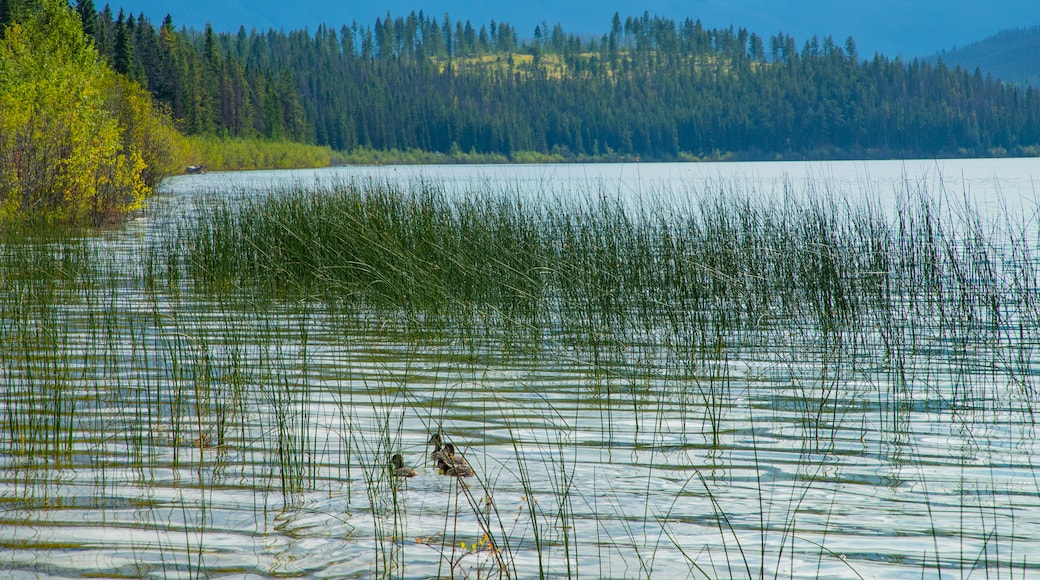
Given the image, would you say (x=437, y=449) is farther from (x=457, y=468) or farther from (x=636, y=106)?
(x=636, y=106)

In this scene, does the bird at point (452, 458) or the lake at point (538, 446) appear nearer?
the lake at point (538, 446)

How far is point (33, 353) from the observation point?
4.89 m

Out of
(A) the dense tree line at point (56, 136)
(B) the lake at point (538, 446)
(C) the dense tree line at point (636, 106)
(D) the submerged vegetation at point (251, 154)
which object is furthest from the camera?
(C) the dense tree line at point (636, 106)

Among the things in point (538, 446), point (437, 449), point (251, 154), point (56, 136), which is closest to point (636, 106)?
point (251, 154)

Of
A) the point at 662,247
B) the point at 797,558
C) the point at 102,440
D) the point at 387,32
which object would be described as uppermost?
the point at 387,32

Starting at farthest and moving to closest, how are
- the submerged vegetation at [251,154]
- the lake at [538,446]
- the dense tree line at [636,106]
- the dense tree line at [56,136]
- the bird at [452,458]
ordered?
the dense tree line at [636,106] < the submerged vegetation at [251,154] < the dense tree line at [56,136] < the bird at [452,458] < the lake at [538,446]

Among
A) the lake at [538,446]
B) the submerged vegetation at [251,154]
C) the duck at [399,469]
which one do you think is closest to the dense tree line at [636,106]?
the submerged vegetation at [251,154]

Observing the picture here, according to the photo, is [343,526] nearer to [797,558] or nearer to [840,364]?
[797,558]

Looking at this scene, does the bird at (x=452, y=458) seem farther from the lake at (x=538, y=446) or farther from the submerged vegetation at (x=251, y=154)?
the submerged vegetation at (x=251, y=154)

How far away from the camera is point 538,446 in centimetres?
347

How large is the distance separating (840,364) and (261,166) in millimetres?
50840

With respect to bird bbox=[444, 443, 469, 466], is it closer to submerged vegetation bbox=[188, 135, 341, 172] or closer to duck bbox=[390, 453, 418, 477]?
duck bbox=[390, 453, 418, 477]

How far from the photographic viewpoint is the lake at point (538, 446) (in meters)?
2.53

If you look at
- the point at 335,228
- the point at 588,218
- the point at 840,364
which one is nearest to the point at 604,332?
the point at 840,364
